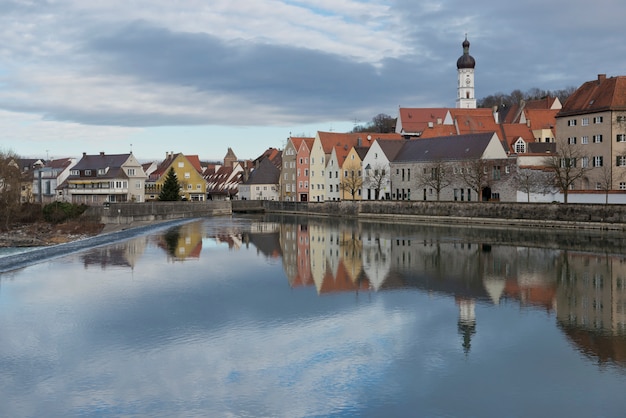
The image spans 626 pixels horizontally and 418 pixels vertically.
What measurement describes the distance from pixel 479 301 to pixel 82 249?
25396 mm

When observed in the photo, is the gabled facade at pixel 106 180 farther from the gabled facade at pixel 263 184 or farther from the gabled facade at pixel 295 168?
the gabled facade at pixel 295 168

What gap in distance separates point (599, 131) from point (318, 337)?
4477cm

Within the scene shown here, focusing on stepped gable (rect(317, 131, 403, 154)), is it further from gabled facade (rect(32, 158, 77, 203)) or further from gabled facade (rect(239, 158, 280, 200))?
gabled facade (rect(32, 158, 77, 203))

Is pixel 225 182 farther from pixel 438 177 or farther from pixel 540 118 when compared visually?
pixel 438 177

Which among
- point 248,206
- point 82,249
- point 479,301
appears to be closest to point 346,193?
point 248,206

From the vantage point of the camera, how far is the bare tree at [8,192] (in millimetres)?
52688

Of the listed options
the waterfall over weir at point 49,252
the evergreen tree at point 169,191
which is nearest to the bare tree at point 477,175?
the waterfall over weir at point 49,252

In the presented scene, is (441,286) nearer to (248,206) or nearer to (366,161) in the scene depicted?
(366,161)

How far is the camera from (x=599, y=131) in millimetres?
52938

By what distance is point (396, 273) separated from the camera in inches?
1008

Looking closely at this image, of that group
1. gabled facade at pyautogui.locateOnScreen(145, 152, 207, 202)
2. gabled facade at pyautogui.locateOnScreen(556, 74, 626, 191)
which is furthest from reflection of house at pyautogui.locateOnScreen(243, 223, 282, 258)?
gabled facade at pyautogui.locateOnScreen(145, 152, 207, 202)

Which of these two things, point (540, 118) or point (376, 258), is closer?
point (376, 258)

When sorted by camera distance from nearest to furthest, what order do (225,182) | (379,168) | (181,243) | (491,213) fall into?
1. (181,243)
2. (491,213)
3. (379,168)
4. (225,182)

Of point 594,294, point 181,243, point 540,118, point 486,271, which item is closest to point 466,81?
point 540,118
